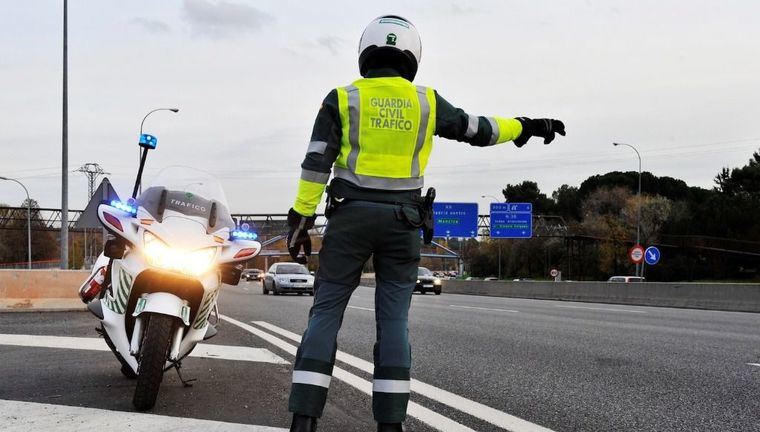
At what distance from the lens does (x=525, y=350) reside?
293 inches

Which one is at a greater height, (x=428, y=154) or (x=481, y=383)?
(x=428, y=154)

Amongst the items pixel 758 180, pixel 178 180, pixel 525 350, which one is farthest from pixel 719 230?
pixel 178 180

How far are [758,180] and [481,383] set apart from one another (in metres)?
67.4

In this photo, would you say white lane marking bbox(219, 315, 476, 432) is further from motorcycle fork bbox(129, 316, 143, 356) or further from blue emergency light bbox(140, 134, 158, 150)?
blue emergency light bbox(140, 134, 158, 150)

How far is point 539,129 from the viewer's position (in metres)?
4.02

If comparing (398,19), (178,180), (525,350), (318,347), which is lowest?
(525,350)

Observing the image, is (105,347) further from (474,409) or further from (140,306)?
(474,409)

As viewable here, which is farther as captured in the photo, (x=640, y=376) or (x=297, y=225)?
(x=640, y=376)

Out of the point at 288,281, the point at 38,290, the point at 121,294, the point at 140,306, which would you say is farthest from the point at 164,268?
the point at 288,281

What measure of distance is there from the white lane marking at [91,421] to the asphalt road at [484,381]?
13cm

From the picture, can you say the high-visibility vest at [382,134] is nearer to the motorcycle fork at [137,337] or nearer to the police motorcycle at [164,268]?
the police motorcycle at [164,268]

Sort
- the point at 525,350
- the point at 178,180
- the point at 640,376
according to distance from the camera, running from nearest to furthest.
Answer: the point at 178,180 < the point at 640,376 < the point at 525,350

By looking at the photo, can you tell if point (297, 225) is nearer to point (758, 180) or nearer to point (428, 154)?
point (428, 154)

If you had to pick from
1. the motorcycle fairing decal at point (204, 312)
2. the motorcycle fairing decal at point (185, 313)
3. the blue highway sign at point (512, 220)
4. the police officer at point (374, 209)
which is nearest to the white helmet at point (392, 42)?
the police officer at point (374, 209)
